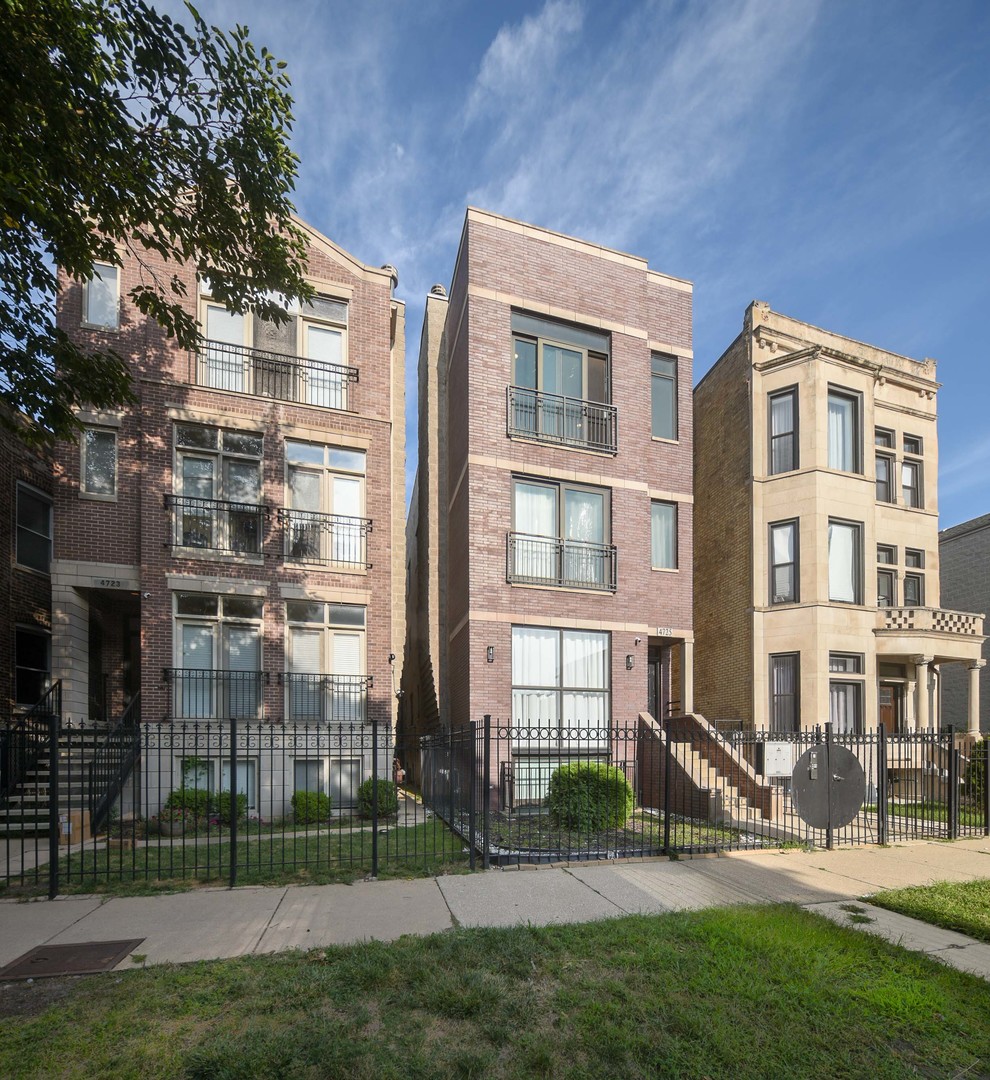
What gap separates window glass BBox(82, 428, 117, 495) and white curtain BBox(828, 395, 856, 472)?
55.7ft

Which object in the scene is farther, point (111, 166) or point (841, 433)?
point (841, 433)

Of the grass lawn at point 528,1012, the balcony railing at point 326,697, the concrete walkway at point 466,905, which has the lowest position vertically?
the concrete walkway at point 466,905

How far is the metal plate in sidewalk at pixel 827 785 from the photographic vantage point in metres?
9.55

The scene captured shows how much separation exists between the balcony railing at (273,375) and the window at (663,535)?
25.4ft

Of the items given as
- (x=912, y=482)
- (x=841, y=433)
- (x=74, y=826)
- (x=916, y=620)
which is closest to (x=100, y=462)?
(x=74, y=826)

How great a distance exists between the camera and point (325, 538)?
14797 mm

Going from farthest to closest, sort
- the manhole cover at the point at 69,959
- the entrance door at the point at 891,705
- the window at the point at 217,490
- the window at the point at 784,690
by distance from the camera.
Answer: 1. the entrance door at the point at 891,705
2. the window at the point at 784,690
3. the window at the point at 217,490
4. the manhole cover at the point at 69,959

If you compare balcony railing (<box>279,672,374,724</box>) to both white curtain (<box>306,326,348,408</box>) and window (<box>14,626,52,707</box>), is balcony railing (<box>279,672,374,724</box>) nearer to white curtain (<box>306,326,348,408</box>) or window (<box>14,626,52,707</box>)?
window (<box>14,626,52,707</box>)

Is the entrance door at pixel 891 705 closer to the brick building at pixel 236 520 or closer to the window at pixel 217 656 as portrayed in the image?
the brick building at pixel 236 520

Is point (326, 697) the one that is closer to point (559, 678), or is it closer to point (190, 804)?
point (190, 804)

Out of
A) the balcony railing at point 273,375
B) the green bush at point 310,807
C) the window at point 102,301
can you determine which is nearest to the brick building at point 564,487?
the balcony railing at point 273,375

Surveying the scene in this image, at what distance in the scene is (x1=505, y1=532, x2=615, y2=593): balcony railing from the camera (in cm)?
1454

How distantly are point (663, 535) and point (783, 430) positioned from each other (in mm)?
4801

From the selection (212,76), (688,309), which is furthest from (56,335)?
(688,309)
